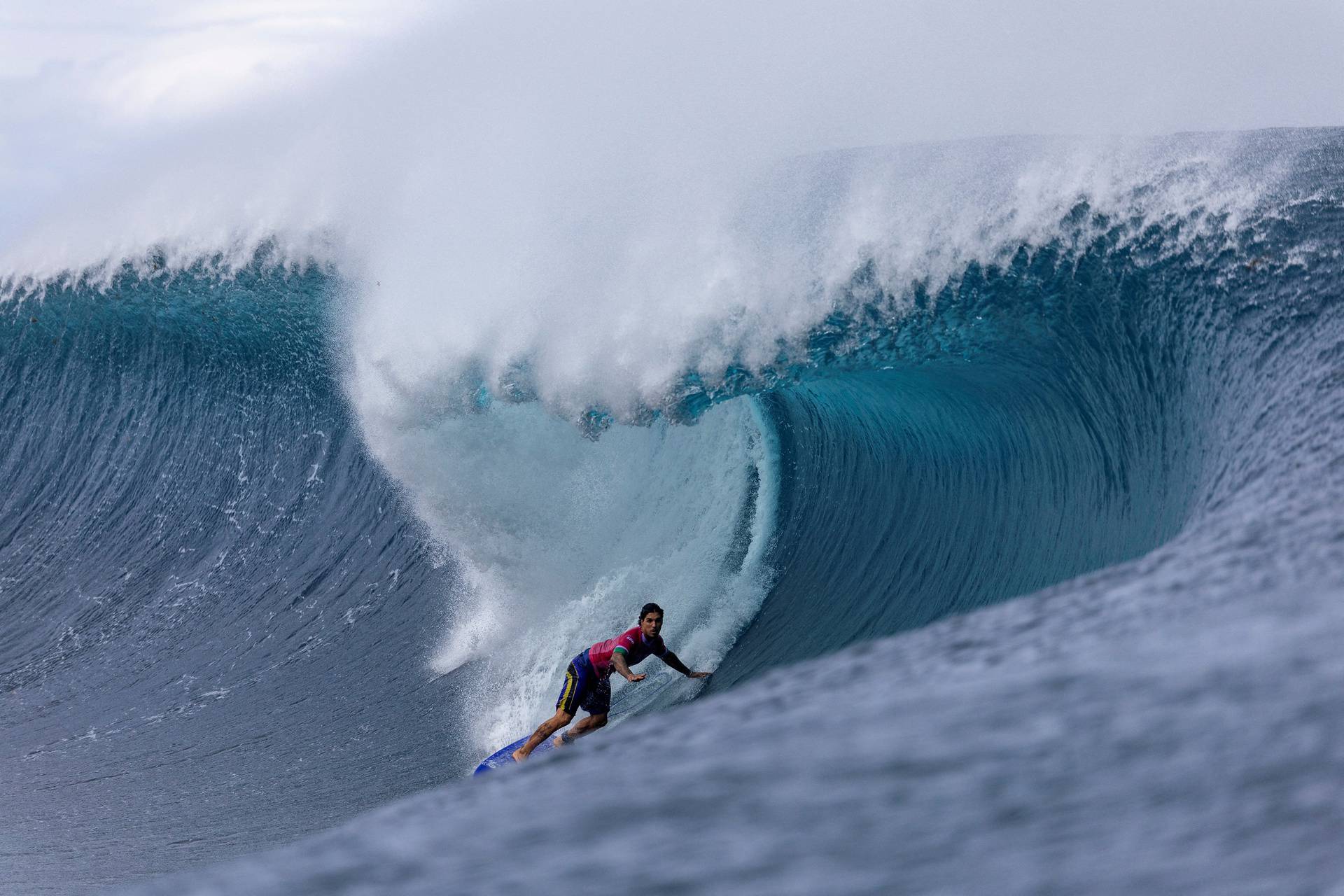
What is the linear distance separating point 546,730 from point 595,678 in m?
0.37

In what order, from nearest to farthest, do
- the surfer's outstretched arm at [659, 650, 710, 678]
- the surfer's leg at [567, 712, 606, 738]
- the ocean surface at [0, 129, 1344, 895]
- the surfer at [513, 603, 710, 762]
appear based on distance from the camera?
the ocean surface at [0, 129, 1344, 895], the surfer at [513, 603, 710, 762], the surfer's leg at [567, 712, 606, 738], the surfer's outstretched arm at [659, 650, 710, 678]

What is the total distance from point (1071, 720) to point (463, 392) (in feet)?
20.2

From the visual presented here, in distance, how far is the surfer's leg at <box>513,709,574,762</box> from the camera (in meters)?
5.45

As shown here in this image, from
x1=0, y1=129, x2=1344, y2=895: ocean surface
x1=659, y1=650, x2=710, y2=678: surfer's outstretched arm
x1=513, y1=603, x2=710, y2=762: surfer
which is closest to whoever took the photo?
x1=0, y1=129, x2=1344, y2=895: ocean surface

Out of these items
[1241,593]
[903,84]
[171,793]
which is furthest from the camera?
[903,84]

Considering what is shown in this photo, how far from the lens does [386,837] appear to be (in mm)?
1022

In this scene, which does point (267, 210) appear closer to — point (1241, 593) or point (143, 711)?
point (143, 711)

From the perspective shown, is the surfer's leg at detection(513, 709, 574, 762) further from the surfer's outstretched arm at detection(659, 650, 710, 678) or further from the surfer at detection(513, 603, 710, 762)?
the surfer's outstretched arm at detection(659, 650, 710, 678)

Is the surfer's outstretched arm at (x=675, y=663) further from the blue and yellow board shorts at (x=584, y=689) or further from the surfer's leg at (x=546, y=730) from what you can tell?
the surfer's leg at (x=546, y=730)

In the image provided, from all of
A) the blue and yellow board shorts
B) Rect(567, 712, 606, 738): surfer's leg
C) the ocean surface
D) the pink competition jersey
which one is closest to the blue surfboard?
the ocean surface

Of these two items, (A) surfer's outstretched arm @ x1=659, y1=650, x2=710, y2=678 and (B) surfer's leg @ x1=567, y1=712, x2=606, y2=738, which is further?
(A) surfer's outstretched arm @ x1=659, y1=650, x2=710, y2=678

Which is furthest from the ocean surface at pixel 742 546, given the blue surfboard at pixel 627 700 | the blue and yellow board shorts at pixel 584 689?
the blue and yellow board shorts at pixel 584 689

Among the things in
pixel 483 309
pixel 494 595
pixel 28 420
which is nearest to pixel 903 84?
pixel 483 309

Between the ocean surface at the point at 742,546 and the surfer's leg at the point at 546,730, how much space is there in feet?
1.61
